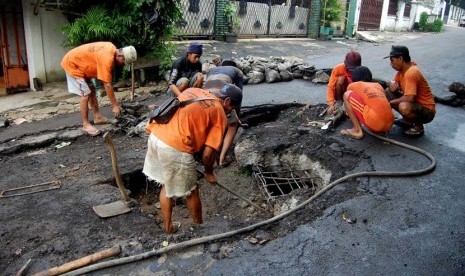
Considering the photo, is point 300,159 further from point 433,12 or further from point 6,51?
point 433,12

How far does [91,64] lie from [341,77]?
4.05m

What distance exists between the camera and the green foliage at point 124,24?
754 centimetres

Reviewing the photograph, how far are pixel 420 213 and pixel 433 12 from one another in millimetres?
30363

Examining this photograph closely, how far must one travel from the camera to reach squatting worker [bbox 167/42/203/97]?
6.25 m

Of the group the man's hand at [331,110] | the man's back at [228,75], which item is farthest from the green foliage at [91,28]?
the man's hand at [331,110]

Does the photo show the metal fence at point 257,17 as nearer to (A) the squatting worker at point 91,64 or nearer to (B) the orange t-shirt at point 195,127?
(A) the squatting worker at point 91,64

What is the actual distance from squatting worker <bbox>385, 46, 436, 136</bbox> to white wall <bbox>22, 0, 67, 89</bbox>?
7003 millimetres

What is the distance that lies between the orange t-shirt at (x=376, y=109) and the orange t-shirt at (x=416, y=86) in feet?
1.18

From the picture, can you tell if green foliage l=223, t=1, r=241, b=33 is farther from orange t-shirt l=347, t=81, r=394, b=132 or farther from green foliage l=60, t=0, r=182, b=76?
orange t-shirt l=347, t=81, r=394, b=132

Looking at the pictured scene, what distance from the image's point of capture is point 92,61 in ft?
19.7

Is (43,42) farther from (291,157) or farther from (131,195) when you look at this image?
(291,157)

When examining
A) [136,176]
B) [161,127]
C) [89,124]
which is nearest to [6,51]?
[89,124]

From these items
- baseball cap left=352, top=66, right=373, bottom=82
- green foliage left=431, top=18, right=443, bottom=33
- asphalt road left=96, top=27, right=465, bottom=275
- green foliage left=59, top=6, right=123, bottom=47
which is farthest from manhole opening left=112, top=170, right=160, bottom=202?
green foliage left=431, top=18, right=443, bottom=33

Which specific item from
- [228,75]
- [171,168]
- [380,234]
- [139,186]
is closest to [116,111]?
[139,186]
